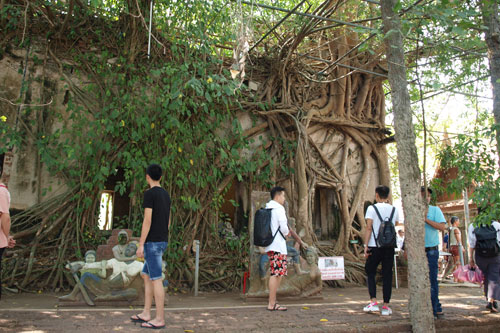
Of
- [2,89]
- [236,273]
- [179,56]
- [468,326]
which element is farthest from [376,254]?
[2,89]

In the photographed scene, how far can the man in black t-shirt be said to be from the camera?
3744mm

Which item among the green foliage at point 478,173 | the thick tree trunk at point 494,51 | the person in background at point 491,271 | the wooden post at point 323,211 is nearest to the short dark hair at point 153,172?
the green foliage at point 478,173

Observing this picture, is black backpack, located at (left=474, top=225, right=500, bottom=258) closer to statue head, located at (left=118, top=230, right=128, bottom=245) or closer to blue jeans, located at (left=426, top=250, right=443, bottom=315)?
blue jeans, located at (left=426, top=250, right=443, bottom=315)

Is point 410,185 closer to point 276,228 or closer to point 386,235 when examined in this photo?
point 386,235

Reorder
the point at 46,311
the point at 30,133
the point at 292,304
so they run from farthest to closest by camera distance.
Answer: the point at 30,133 → the point at 292,304 → the point at 46,311

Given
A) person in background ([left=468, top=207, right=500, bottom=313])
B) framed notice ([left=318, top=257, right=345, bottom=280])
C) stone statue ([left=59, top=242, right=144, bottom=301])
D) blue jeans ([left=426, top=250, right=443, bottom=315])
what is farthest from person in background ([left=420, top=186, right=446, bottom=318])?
stone statue ([left=59, top=242, right=144, bottom=301])

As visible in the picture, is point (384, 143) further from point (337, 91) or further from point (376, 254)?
point (376, 254)

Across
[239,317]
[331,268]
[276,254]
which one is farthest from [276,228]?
[331,268]

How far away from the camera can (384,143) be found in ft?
33.1

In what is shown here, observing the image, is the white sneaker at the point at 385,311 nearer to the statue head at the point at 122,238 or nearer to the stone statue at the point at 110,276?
the stone statue at the point at 110,276

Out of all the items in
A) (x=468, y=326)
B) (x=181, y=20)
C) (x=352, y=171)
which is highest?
(x=181, y=20)

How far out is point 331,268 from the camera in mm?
7121

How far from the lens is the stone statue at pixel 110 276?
4.98 metres

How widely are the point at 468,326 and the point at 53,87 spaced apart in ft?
24.0
